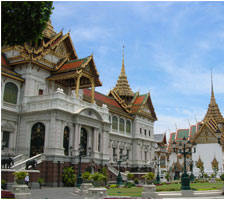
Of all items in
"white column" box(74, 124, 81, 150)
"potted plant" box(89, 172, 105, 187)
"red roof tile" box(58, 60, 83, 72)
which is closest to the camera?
"potted plant" box(89, 172, 105, 187)

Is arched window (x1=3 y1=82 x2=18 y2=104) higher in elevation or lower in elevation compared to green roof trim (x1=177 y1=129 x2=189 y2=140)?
lower

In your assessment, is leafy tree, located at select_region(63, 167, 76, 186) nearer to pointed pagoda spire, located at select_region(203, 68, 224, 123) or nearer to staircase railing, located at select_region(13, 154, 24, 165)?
staircase railing, located at select_region(13, 154, 24, 165)

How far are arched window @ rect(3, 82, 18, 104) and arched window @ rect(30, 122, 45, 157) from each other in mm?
3600

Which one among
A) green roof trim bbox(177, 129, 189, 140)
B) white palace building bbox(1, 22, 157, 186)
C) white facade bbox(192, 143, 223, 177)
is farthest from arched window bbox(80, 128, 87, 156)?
green roof trim bbox(177, 129, 189, 140)

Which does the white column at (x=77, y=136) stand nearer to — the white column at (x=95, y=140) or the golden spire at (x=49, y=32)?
the white column at (x=95, y=140)

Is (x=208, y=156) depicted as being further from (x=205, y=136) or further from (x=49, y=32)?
(x=49, y=32)

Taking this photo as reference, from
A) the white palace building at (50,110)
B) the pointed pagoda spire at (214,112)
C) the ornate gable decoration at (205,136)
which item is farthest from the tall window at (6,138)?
the pointed pagoda spire at (214,112)

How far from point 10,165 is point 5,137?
596cm

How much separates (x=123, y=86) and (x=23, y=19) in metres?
45.1

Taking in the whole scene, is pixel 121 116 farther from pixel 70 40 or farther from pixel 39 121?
pixel 39 121

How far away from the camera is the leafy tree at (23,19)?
1315 cm

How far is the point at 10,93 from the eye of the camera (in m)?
32.1

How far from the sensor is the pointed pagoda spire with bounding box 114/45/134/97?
5670cm

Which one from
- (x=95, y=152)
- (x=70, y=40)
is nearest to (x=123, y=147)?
(x=95, y=152)
